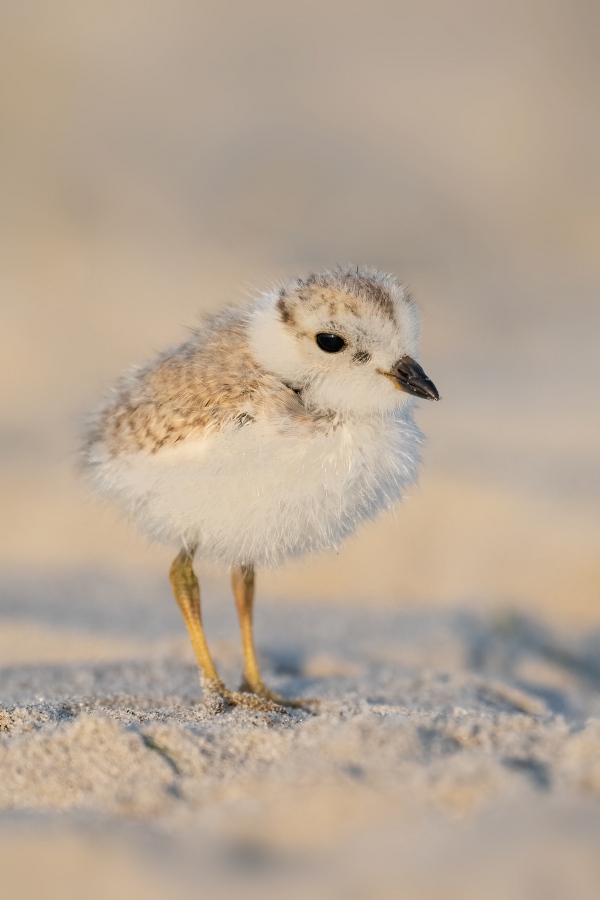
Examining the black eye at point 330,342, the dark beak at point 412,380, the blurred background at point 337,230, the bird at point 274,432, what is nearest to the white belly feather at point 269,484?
the bird at point 274,432

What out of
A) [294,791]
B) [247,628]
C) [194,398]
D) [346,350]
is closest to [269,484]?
[194,398]

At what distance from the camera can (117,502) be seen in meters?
3.41

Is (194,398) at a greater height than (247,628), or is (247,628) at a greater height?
(194,398)

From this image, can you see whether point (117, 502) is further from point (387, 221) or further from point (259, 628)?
point (387, 221)

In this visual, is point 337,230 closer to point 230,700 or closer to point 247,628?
point 247,628

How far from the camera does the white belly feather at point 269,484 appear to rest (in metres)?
2.97

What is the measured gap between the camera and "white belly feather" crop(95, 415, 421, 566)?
9.76 ft

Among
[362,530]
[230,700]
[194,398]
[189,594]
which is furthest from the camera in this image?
[362,530]

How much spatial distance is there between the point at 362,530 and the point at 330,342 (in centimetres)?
255

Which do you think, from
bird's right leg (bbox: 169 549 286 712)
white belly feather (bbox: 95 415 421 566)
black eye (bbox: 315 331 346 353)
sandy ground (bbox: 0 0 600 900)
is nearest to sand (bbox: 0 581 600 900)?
sandy ground (bbox: 0 0 600 900)

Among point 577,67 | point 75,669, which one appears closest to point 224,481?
point 75,669

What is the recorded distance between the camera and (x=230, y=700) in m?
3.30

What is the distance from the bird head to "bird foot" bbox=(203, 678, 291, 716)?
88 centimetres

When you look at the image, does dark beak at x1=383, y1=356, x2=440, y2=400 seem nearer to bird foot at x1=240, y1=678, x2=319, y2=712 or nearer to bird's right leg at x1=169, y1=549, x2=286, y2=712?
bird's right leg at x1=169, y1=549, x2=286, y2=712
